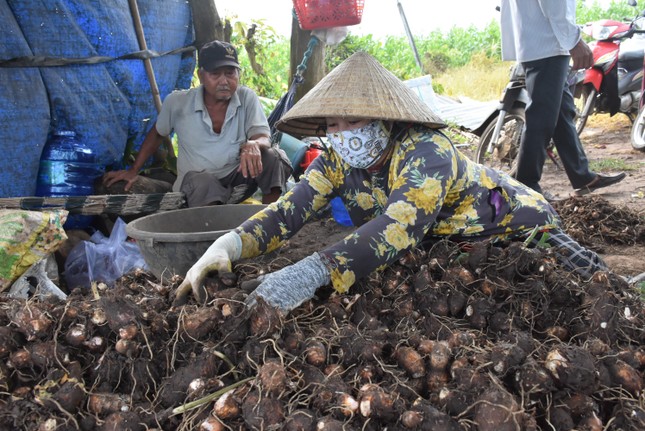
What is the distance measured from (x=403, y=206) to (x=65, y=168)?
272cm

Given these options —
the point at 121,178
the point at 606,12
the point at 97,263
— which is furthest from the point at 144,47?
the point at 606,12

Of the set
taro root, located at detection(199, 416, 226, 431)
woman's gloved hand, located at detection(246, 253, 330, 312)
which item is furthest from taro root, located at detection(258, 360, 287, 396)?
woman's gloved hand, located at detection(246, 253, 330, 312)

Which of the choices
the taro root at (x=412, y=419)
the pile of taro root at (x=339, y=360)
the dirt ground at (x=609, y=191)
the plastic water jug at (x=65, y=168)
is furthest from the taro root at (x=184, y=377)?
the plastic water jug at (x=65, y=168)

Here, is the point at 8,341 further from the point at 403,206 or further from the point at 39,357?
the point at 403,206

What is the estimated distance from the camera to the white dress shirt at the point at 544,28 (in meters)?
3.80

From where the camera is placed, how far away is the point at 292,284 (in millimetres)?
1729

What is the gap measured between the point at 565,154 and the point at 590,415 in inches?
135

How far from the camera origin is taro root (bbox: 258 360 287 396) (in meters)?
1.40

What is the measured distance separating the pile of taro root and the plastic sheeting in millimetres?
1817

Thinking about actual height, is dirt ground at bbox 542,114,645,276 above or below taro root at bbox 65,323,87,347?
below

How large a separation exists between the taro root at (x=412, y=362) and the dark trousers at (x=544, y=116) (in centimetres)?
293

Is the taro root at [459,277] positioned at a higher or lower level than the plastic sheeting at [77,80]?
lower

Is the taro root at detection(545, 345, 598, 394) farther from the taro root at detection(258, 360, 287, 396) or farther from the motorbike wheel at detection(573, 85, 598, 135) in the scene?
the motorbike wheel at detection(573, 85, 598, 135)

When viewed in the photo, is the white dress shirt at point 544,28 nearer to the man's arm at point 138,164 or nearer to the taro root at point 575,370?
the man's arm at point 138,164
